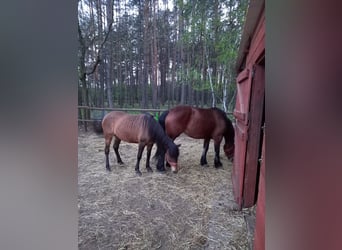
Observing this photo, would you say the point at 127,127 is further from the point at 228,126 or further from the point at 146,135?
the point at 228,126

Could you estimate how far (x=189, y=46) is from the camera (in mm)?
6016

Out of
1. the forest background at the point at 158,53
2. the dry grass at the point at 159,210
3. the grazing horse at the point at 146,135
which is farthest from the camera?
the forest background at the point at 158,53

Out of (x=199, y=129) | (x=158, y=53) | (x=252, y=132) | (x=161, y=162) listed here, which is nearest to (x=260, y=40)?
(x=252, y=132)

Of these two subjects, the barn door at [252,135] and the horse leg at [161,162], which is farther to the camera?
the horse leg at [161,162]

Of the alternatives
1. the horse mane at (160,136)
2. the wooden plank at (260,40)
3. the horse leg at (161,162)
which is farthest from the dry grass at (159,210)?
the wooden plank at (260,40)

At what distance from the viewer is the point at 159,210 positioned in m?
2.15

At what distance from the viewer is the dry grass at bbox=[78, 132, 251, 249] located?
1.64 m

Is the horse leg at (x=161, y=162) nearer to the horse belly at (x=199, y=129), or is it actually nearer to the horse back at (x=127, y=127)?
the horse back at (x=127, y=127)

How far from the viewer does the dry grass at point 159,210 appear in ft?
5.38

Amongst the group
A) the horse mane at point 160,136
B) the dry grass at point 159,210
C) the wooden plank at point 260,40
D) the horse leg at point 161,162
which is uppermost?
the wooden plank at point 260,40

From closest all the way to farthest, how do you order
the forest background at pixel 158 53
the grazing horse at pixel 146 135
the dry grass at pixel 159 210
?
the dry grass at pixel 159 210 < the grazing horse at pixel 146 135 < the forest background at pixel 158 53
